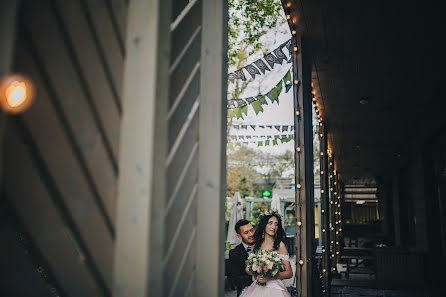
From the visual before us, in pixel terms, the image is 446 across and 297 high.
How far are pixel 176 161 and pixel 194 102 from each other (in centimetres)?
36

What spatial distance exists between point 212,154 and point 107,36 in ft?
2.13

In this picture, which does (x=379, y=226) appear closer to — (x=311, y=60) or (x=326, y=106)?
(x=326, y=106)

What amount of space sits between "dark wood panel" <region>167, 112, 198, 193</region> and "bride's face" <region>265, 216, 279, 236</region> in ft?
9.89

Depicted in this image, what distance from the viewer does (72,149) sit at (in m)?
1.44

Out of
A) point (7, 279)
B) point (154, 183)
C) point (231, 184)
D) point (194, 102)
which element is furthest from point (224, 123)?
point (231, 184)

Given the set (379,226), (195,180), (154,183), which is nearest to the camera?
(154,183)

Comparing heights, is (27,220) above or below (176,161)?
below

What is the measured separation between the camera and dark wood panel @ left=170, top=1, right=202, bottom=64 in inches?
72.3

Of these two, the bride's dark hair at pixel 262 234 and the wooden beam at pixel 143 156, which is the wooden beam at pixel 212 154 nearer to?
the wooden beam at pixel 143 156

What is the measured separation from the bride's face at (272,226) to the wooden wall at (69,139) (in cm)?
333

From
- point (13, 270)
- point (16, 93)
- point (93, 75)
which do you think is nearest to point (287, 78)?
point (93, 75)

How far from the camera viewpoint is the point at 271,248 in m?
4.67

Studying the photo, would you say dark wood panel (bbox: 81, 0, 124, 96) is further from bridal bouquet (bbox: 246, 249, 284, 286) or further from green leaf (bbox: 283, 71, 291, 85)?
green leaf (bbox: 283, 71, 291, 85)

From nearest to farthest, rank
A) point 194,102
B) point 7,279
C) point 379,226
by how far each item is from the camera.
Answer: point 7,279, point 194,102, point 379,226
